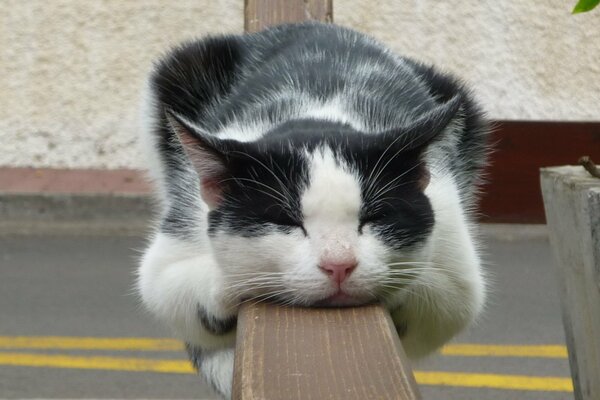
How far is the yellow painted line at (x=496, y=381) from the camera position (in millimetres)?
4488

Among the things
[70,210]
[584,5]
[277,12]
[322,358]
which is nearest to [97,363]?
[277,12]

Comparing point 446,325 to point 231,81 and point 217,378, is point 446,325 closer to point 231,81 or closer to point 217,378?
point 217,378

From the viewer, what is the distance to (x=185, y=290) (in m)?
1.91

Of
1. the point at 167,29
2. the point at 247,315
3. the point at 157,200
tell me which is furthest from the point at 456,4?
the point at 247,315

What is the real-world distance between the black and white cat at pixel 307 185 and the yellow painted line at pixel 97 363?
2.37m

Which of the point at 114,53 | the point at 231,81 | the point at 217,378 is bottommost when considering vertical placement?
the point at 114,53

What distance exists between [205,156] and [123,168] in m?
6.71

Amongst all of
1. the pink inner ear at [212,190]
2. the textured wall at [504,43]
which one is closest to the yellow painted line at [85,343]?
the pink inner ear at [212,190]

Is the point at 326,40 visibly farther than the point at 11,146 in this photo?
No

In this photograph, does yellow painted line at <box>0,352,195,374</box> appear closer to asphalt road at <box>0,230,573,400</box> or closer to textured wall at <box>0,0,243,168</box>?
asphalt road at <box>0,230,573,400</box>

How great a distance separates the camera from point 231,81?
2.45 metres

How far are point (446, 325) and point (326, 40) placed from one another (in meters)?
0.74

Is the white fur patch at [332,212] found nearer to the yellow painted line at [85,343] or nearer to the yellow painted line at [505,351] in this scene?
the yellow painted line at [505,351]

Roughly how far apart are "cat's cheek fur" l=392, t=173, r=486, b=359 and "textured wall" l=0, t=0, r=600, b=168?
6322 mm
